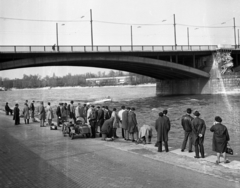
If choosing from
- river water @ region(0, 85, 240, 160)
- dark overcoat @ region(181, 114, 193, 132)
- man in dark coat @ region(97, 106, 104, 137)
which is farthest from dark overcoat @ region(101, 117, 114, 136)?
dark overcoat @ region(181, 114, 193, 132)

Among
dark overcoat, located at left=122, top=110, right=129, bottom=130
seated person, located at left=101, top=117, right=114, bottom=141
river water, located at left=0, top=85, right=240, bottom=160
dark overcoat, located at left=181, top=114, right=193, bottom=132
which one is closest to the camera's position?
dark overcoat, located at left=181, top=114, right=193, bottom=132

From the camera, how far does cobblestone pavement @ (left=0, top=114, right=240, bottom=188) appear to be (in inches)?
263

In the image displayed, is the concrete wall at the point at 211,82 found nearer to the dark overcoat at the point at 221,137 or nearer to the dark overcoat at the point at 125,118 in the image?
the dark overcoat at the point at 125,118

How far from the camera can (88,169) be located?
7.83 m

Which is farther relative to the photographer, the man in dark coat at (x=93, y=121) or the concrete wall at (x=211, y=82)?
the concrete wall at (x=211, y=82)

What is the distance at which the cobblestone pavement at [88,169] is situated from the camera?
6688 mm

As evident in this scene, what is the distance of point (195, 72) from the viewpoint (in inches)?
2014

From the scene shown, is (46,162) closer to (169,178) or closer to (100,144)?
(100,144)

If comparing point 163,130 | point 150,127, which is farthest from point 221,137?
point 150,127

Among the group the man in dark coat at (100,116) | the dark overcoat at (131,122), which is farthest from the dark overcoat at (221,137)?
the man in dark coat at (100,116)

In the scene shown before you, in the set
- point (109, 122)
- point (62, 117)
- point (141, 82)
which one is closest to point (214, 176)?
point (109, 122)

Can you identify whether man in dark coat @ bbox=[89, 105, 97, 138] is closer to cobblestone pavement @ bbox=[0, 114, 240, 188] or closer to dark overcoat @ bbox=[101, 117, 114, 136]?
dark overcoat @ bbox=[101, 117, 114, 136]

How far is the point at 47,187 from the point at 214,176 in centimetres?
410

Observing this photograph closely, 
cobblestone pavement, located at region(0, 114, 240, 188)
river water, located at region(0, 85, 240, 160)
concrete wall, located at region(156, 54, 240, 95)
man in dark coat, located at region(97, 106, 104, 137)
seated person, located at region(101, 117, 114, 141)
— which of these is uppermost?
concrete wall, located at region(156, 54, 240, 95)
